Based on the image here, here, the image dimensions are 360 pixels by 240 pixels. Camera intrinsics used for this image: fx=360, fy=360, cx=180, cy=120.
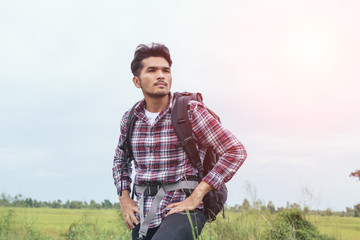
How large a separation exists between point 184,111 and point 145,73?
680 millimetres

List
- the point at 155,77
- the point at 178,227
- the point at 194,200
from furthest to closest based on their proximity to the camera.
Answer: the point at 155,77
the point at 194,200
the point at 178,227

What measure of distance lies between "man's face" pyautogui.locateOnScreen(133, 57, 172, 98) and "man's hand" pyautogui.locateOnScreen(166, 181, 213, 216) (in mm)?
1117

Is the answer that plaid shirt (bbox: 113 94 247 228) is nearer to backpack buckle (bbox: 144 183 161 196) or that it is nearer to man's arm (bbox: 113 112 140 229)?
backpack buckle (bbox: 144 183 161 196)

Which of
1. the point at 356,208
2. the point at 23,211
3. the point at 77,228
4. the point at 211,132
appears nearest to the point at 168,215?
the point at 211,132

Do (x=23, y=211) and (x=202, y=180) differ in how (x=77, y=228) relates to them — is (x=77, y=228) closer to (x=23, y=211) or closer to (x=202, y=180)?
(x=23, y=211)

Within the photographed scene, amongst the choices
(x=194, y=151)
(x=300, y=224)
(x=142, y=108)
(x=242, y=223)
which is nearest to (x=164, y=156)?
(x=194, y=151)

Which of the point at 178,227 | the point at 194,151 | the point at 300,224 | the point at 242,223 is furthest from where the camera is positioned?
the point at 300,224

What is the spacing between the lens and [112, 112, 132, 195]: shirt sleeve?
4582 millimetres

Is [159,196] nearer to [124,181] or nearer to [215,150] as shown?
[215,150]

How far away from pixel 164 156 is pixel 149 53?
1229mm

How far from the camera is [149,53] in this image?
13.8 ft

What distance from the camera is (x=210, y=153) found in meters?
4.01

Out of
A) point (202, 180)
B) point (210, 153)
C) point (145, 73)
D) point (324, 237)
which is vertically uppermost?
point (145, 73)

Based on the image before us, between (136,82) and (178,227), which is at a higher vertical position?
(136,82)
